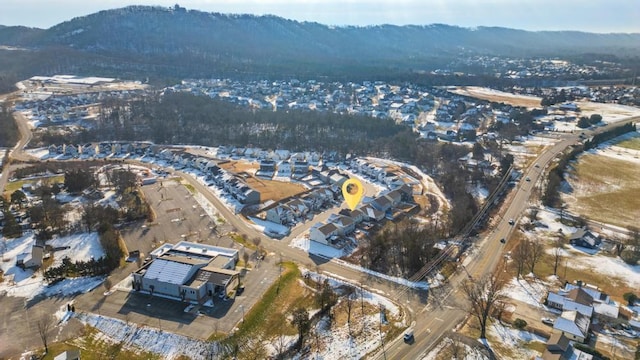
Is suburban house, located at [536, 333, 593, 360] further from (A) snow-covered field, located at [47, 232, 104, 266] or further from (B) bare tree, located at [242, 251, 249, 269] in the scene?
(A) snow-covered field, located at [47, 232, 104, 266]

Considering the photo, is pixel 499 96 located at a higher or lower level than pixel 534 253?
higher

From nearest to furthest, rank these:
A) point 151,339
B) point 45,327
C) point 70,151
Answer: point 151,339 < point 45,327 < point 70,151

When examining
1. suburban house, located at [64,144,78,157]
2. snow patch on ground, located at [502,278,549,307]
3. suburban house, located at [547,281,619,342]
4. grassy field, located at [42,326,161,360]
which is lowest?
grassy field, located at [42,326,161,360]

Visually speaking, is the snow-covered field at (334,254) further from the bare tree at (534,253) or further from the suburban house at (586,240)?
the suburban house at (586,240)

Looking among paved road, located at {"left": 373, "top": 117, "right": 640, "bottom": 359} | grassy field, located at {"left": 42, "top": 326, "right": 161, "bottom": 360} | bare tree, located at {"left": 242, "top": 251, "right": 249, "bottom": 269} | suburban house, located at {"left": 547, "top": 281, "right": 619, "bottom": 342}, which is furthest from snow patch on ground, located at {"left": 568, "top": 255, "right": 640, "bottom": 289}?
grassy field, located at {"left": 42, "top": 326, "right": 161, "bottom": 360}

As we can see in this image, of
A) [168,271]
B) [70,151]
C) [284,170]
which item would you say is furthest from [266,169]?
[70,151]

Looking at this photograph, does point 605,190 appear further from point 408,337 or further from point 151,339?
point 151,339

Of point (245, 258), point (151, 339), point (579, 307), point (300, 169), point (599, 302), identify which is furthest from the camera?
point (300, 169)
